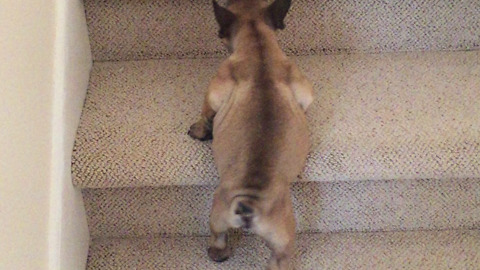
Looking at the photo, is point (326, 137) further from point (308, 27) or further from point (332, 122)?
point (308, 27)

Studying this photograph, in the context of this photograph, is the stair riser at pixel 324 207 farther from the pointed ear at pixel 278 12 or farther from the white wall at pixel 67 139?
the pointed ear at pixel 278 12

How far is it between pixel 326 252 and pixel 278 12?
2.08ft

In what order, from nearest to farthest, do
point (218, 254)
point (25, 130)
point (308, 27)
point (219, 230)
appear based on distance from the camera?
point (25, 130) < point (219, 230) < point (218, 254) < point (308, 27)

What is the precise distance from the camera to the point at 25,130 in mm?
1014

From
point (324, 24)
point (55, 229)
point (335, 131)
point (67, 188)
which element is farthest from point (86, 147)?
point (324, 24)

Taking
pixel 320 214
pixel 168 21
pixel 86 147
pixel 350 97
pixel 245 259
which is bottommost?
pixel 245 259

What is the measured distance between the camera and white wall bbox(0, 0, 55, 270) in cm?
93

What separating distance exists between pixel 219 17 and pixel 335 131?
40 cm

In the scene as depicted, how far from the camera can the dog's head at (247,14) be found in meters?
1.23

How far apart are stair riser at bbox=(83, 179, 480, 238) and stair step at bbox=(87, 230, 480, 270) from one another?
1.0 inches

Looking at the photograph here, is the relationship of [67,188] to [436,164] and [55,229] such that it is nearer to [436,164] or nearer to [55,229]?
[55,229]

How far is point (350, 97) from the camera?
1358 millimetres

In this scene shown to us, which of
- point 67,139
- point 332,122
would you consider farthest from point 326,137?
point 67,139

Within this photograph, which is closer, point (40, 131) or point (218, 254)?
point (40, 131)
